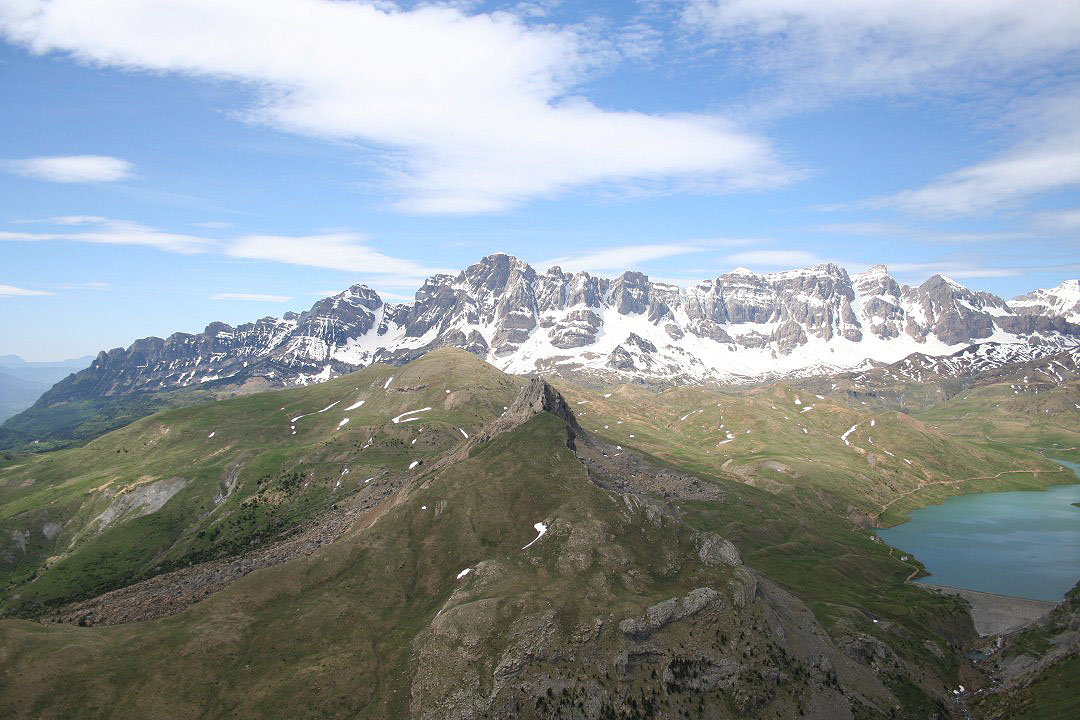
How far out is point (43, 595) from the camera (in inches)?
6280

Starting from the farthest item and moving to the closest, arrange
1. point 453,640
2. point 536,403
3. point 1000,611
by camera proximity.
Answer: point 536,403
point 1000,611
point 453,640

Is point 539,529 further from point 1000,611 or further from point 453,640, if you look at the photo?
point 1000,611

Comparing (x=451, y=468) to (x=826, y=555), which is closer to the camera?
(x=451, y=468)

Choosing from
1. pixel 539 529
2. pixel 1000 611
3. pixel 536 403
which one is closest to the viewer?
pixel 539 529

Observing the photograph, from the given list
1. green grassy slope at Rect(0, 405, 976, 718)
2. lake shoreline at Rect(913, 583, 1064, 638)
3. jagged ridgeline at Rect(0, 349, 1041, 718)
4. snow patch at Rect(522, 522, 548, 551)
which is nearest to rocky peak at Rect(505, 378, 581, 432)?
jagged ridgeline at Rect(0, 349, 1041, 718)

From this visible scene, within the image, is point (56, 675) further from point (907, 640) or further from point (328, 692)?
point (907, 640)

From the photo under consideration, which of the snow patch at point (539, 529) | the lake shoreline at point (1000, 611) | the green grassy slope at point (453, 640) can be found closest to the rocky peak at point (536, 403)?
the green grassy slope at point (453, 640)

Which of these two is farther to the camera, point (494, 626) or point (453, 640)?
point (494, 626)

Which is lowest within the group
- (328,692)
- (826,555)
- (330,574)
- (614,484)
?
(826,555)

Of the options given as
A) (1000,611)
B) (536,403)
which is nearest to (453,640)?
(536,403)

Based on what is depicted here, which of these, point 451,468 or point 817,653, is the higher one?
point 451,468

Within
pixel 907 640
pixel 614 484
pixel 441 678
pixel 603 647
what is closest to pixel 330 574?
pixel 441 678

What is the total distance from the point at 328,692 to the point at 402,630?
17478mm

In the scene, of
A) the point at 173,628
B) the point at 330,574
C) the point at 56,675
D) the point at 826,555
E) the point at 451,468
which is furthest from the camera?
the point at 826,555
